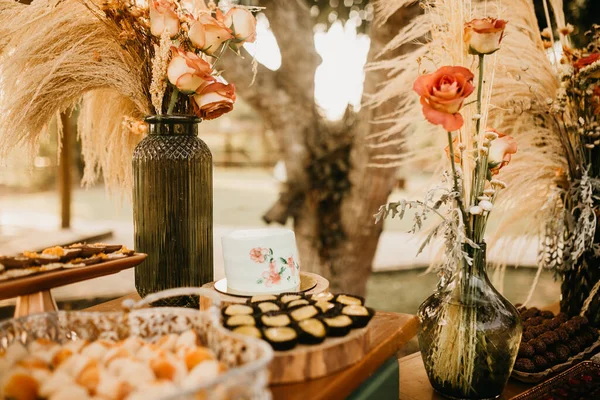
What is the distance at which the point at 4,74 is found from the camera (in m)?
1.10

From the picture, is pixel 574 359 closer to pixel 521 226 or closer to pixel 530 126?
pixel 521 226

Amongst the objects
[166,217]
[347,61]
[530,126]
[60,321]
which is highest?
[347,61]

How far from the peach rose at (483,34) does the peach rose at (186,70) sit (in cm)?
51

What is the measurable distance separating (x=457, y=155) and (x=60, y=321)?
774 millimetres

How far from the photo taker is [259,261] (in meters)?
0.98

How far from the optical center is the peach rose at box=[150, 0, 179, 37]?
1.06 meters

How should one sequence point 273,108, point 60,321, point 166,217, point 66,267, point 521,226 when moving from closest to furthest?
point 60,321, point 66,267, point 166,217, point 521,226, point 273,108

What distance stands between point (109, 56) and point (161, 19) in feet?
0.63

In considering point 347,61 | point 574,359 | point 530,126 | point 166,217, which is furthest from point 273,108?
point 574,359

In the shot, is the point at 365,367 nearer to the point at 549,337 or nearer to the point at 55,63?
the point at 549,337

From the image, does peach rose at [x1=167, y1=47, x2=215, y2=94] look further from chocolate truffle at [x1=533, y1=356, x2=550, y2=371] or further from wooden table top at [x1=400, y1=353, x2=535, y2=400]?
chocolate truffle at [x1=533, y1=356, x2=550, y2=371]

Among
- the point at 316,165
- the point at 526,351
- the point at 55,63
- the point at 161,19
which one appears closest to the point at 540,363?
the point at 526,351

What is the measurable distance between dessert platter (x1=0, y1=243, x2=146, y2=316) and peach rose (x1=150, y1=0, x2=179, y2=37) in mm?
455

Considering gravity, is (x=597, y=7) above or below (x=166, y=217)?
above
